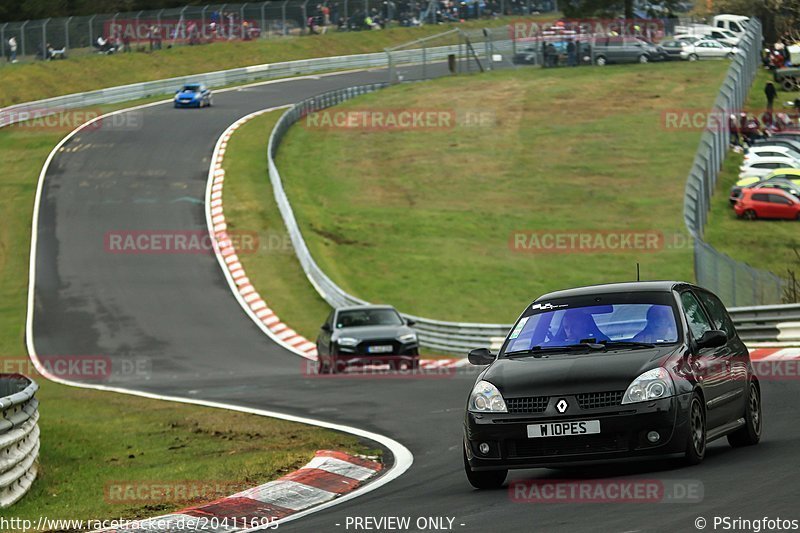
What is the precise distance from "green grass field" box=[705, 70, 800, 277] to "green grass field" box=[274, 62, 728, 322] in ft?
4.22

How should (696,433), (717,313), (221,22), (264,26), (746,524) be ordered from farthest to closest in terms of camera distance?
(264,26)
(221,22)
(717,313)
(696,433)
(746,524)

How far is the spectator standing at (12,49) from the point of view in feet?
232

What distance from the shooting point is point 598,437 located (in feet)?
30.6

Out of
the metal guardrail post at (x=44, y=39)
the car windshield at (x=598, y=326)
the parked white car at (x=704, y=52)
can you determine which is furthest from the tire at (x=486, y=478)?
the parked white car at (x=704, y=52)

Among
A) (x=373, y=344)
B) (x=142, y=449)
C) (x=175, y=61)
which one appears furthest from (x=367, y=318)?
(x=175, y=61)

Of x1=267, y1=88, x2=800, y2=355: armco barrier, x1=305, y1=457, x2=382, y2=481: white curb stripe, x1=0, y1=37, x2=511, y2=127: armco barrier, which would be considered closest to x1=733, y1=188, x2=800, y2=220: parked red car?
x1=267, y1=88, x2=800, y2=355: armco barrier

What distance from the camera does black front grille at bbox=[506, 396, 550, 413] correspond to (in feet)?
30.9

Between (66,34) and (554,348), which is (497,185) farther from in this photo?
(554,348)

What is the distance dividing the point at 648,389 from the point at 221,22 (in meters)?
76.5

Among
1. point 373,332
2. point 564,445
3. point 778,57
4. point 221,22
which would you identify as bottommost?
point 221,22

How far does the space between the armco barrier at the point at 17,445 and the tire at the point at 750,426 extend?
581 cm

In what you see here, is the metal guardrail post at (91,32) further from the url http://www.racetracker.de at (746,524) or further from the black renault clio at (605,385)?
the url http://www.racetracker.de at (746,524)

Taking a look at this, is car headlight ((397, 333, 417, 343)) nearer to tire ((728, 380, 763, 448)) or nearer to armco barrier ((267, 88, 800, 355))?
armco barrier ((267, 88, 800, 355))

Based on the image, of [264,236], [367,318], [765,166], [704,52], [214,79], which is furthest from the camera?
[214,79]
